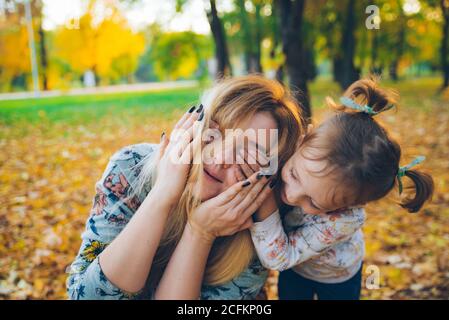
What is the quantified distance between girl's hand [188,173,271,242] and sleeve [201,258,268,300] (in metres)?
0.27

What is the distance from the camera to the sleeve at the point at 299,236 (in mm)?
1423

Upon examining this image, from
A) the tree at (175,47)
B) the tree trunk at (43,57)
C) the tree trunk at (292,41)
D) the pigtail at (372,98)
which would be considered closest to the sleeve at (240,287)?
the pigtail at (372,98)

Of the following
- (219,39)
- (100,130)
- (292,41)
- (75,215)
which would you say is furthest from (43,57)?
(292,41)

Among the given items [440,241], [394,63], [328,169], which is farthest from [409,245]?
[394,63]

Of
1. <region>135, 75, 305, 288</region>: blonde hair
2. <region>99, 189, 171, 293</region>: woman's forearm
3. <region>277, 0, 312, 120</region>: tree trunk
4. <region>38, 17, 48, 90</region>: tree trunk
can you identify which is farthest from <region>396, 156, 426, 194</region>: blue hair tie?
<region>38, 17, 48, 90</region>: tree trunk

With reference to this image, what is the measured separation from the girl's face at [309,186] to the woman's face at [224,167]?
157mm

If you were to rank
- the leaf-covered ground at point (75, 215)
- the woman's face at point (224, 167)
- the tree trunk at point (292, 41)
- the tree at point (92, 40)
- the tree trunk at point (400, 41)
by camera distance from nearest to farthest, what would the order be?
the woman's face at point (224, 167)
the leaf-covered ground at point (75, 215)
the tree trunk at point (292, 41)
the tree at point (92, 40)
the tree trunk at point (400, 41)

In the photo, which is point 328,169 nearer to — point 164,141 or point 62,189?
point 164,141

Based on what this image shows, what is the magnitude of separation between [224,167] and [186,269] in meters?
0.38

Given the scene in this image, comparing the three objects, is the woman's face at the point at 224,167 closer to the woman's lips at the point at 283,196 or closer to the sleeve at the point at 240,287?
the woman's lips at the point at 283,196

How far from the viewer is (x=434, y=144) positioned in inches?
271

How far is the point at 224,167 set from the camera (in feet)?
4.50

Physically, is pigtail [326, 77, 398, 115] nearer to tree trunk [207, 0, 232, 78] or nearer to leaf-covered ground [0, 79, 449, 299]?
leaf-covered ground [0, 79, 449, 299]

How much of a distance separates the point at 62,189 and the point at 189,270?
4.08 metres
